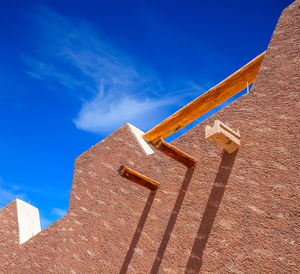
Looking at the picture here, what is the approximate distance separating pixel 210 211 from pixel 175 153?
3.02 feet

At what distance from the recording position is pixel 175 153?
4.32 metres

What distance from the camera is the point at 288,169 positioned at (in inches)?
141

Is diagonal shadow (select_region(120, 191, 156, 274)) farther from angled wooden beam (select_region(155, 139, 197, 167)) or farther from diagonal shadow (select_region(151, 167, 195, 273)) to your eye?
angled wooden beam (select_region(155, 139, 197, 167))

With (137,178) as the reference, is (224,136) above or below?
above

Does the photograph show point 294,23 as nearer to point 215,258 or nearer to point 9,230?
point 215,258

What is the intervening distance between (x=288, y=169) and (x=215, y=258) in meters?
1.38

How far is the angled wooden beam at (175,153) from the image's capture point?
420 centimetres

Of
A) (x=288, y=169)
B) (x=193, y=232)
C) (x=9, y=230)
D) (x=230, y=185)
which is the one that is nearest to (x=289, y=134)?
(x=288, y=169)

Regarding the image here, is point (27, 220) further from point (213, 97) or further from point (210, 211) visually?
point (213, 97)

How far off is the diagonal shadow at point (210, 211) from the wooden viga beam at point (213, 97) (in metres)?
1.01

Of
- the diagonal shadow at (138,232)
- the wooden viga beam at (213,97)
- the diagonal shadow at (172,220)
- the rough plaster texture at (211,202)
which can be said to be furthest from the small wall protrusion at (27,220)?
the wooden viga beam at (213,97)

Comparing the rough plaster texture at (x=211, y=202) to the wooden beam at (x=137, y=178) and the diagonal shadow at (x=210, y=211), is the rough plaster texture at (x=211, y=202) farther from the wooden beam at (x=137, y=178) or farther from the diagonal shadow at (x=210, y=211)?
the wooden beam at (x=137, y=178)

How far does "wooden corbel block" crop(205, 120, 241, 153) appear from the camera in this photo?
3.74 metres

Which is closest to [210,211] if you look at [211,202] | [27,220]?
[211,202]
